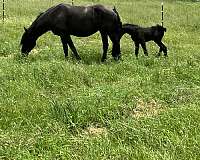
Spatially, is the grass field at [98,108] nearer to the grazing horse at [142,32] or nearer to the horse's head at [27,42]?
the horse's head at [27,42]

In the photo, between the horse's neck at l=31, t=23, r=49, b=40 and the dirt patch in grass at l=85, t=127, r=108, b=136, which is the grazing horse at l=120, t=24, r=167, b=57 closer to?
the horse's neck at l=31, t=23, r=49, b=40

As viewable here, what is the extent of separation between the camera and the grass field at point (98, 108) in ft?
16.6

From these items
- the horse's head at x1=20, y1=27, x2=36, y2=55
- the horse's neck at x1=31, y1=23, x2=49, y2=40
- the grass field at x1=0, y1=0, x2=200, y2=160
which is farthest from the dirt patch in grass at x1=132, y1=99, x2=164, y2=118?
the horse's head at x1=20, y1=27, x2=36, y2=55

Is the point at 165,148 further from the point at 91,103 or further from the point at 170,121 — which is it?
the point at 91,103

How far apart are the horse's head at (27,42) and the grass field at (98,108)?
0.24 meters

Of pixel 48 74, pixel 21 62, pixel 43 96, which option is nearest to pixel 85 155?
pixel 43 96

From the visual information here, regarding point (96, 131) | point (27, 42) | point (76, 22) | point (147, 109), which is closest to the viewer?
point (96, 131)

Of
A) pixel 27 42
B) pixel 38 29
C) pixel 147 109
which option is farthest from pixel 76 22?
pixel 147 109

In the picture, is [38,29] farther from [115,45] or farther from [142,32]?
[142,32]

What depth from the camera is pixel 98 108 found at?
6.43 m

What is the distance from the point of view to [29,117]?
6.20 metres

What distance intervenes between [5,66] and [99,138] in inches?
177

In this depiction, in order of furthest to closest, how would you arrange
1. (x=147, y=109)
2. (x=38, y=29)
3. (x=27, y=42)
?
(x=27, y=42), (x=38, y=29), (x=147, y=109)

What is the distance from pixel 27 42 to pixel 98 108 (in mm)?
5486
